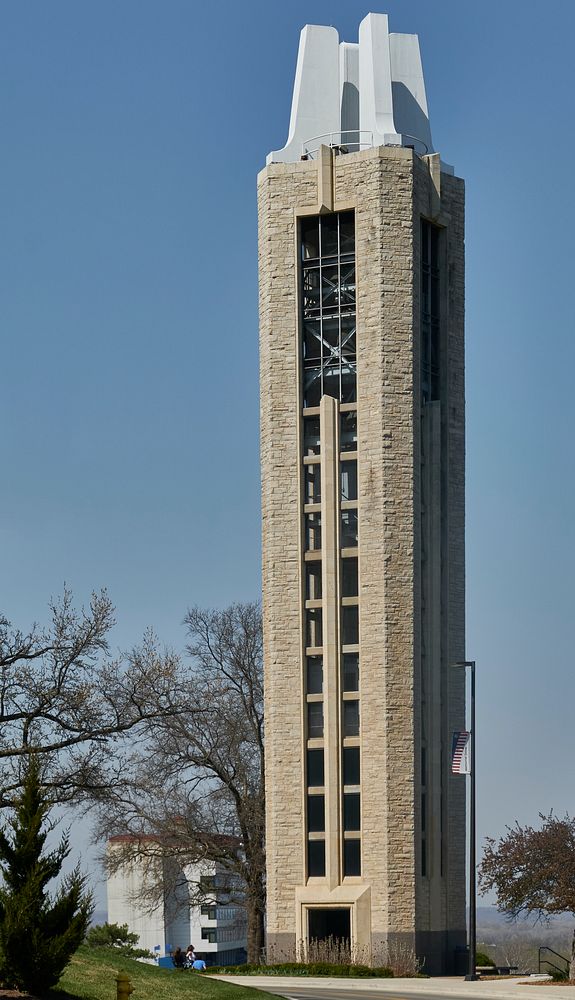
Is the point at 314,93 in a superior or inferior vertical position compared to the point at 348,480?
superior

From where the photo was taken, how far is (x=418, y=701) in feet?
175

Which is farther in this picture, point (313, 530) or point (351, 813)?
point (313, 530)

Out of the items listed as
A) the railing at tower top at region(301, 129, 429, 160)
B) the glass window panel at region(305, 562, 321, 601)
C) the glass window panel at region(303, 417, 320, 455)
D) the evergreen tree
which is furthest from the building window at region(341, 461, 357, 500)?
the evergreen tree

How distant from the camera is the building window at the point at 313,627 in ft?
181

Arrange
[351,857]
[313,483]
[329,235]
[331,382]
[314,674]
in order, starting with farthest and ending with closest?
1. [329,235]
2. [313,483]
3. [331,382]
4. [314,674]
5. [351,857]

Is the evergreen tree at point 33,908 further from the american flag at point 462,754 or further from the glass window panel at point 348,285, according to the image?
the glass window panel at point 348,285

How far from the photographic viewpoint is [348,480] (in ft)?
187

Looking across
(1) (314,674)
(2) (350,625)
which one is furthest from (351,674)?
(2) (350,625)

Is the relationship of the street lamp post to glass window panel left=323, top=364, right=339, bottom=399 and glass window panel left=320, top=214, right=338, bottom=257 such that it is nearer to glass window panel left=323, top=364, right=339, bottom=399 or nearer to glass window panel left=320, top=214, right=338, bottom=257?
glass window panel left=323, top=364, right=339, bottom=399

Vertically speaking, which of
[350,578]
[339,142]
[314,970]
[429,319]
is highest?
[339,142]

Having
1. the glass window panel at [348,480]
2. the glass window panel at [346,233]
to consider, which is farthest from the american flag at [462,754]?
the glass window panel at [346,233]

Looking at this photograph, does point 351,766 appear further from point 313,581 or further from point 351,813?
point 313,581

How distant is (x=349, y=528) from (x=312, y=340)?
289 inches

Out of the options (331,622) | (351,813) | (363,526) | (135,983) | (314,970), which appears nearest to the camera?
(135,983)
